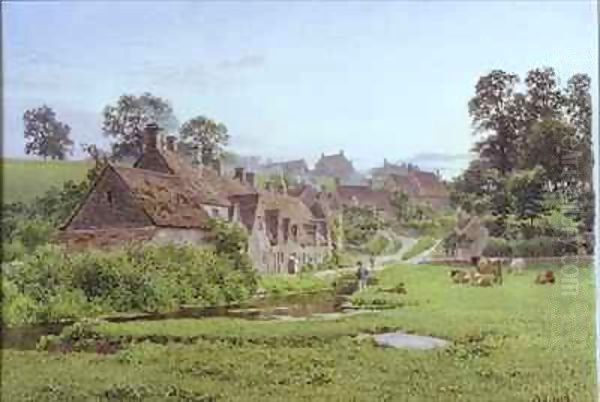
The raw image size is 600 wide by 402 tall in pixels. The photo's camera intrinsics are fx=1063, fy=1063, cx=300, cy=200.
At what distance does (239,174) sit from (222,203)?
0.27ft

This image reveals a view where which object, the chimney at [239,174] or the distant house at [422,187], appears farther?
the chimney at [239,174]

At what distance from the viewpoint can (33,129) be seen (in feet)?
8.73

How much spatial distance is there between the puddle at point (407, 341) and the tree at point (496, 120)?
0.42 m

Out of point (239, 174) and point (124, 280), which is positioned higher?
point (239, 174)

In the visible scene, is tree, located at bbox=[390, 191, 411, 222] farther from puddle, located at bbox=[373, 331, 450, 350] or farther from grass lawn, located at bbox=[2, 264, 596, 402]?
puddle, located at bbox=[373, 331, 450, 350]

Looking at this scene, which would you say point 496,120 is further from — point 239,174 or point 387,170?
point 239,174

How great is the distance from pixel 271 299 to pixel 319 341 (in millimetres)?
158

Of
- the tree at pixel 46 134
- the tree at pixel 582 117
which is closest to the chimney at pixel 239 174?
the tree at pixel 46 134

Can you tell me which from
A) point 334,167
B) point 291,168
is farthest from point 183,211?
point 334,167

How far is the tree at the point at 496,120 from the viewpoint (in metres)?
2.44

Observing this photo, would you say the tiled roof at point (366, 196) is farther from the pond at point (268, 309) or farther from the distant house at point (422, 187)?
the pond at point (268, 309)

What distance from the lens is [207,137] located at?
8.46ft

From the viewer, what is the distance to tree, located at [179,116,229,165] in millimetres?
2574

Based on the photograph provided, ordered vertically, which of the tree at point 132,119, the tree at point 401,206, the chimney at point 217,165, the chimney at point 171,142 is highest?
the tree at point 132,119
